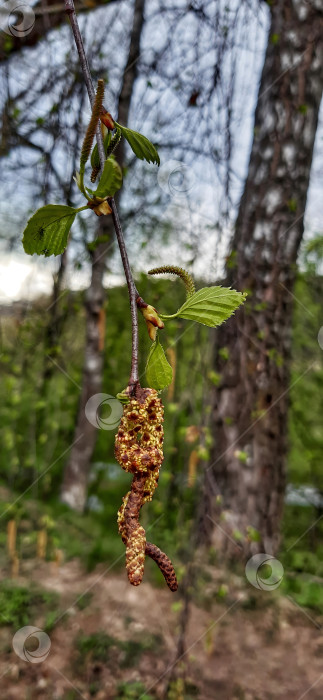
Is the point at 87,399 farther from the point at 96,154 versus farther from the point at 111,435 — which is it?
the point at 96,154

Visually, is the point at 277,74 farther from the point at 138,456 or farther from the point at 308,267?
the point at 138,456

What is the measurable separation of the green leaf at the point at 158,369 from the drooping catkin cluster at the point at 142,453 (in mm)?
27

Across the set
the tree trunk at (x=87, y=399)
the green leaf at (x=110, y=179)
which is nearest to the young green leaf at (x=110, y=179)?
the green leaf at (x=110, y=179)

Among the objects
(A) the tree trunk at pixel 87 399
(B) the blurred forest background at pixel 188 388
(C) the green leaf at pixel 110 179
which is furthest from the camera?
(A) the tree trunk at pixel 87 399

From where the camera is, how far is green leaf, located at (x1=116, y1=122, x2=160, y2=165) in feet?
0.99

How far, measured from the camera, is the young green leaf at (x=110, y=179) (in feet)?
0.75

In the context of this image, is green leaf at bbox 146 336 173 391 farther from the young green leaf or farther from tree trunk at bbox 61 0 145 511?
tree trunk at bbox 61 0 145 511

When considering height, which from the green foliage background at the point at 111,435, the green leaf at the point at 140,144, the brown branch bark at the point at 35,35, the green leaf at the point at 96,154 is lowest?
the green foliage background at the point at 111,435

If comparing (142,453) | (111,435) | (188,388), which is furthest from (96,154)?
(111,435)

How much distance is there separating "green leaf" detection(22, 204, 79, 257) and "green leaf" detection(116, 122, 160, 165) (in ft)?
0.18

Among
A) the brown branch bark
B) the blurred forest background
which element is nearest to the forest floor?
the blurred forest background

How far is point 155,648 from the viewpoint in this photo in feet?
6.20

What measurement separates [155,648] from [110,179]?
1970 millimetres

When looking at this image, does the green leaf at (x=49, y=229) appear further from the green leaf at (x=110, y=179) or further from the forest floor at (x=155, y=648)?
the forest floor at (x=155, y=648)
